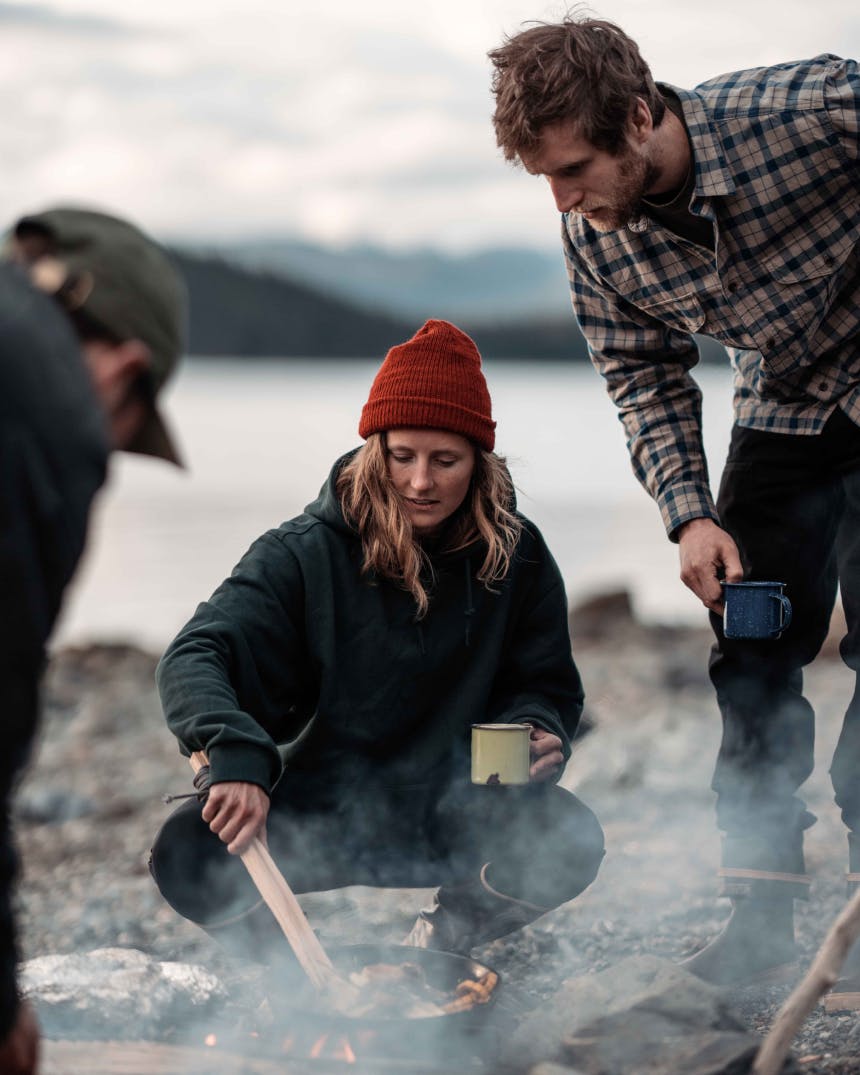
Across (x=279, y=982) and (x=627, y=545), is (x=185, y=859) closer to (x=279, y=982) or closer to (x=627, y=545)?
(x=279, y=982)

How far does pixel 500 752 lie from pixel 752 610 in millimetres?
689

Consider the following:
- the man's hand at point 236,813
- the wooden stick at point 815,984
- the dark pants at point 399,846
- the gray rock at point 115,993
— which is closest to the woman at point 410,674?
the dark pants at point 399,846

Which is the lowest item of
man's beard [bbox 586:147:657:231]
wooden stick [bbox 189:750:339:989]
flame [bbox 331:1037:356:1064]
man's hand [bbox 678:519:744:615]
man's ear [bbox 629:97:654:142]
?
flame [bbox 331:1037:356:1064]

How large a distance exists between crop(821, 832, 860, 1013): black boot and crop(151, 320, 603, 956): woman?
61cm

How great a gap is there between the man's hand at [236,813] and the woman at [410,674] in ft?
0.94

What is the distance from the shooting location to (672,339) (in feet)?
11.5

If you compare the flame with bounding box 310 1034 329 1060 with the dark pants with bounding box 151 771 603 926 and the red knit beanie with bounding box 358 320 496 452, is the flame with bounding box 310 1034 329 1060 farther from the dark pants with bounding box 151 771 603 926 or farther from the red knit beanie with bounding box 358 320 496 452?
the red knit beanie with bounding box 358 320 496 452

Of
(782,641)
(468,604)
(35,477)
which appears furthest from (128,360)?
(782,641)

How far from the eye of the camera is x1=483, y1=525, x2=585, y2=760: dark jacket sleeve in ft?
11.2

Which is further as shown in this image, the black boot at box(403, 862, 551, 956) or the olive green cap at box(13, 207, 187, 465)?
the black boot at box(403, 862, 551, 956)

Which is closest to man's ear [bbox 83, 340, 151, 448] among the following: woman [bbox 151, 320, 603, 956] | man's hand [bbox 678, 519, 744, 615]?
woman [bbox 151, 320, 603, 956]

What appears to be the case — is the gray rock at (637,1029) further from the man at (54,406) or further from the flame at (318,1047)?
the man at (54,406)

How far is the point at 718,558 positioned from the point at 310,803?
3.80ft

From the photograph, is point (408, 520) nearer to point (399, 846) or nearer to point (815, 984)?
point (399, 846)
